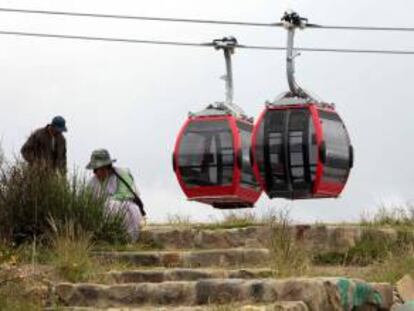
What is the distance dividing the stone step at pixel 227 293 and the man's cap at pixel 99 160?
3.90 meters

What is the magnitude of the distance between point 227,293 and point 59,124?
6374mm

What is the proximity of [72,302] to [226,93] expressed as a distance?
13851mm

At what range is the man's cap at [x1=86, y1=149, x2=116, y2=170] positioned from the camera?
15336 millimetres

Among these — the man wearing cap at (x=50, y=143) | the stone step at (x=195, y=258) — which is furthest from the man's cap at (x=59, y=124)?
the stone step at (x=195, y=258)

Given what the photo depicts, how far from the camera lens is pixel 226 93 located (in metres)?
25.0

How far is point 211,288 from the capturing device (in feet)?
36.0

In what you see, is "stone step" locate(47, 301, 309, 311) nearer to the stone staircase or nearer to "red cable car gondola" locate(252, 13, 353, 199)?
the stone staircase

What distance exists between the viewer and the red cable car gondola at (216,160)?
922 inches

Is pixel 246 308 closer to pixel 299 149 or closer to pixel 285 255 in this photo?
pixel 285 255

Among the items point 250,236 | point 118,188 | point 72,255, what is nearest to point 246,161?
point 250,236

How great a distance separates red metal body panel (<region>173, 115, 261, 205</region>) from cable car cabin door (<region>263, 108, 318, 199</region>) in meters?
0.71

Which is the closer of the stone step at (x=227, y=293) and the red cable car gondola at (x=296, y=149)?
the stone step at (x=227, y=293)

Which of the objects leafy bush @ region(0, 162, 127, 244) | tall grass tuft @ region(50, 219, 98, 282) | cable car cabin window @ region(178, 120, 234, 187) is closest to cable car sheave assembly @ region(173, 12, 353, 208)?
cable car cabin window @ region(178, 120, 234, 187)

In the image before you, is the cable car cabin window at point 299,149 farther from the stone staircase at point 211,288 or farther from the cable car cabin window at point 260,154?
the stone staircase at point 211,288
